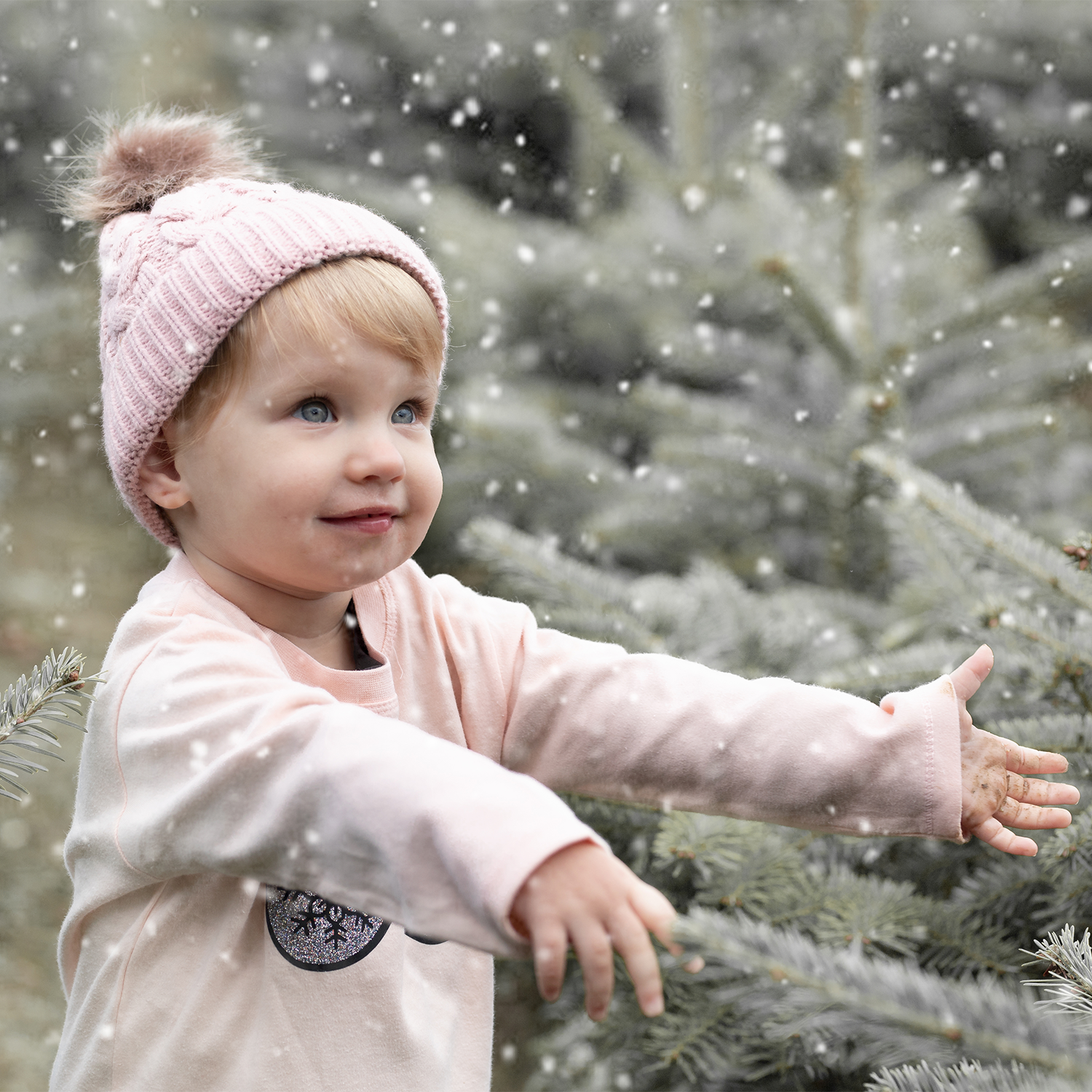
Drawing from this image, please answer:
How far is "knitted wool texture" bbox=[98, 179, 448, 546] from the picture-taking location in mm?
1006

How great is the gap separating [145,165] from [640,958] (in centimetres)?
99

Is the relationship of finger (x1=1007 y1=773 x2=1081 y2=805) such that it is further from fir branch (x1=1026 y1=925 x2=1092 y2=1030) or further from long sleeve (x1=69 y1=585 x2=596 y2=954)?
long sleeve (x1=69 y1=585 x2=596 y2=954)

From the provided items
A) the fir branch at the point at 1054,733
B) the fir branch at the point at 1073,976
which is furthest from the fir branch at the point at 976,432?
the fir branch at the point at 1073,976

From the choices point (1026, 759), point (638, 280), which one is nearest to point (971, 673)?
point (1026, 759)

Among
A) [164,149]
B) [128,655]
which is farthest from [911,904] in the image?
[164,149]

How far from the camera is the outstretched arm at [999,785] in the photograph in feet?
3.25

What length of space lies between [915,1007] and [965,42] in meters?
4.41

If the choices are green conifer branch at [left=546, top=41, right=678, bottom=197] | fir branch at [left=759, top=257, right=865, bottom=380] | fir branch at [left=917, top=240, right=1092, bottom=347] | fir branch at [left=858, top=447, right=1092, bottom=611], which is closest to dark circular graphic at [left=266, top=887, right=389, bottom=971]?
fir branch at [left=858, top=447, right=1092, bottom=611]

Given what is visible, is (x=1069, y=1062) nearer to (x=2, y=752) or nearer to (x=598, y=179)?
(x=2, y=752)

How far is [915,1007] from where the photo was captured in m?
0.76

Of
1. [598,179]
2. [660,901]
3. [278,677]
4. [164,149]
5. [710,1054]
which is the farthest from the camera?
[598,179]

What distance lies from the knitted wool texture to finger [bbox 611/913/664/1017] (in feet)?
2.09

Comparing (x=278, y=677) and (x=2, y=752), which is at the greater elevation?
(x=278, y=677)

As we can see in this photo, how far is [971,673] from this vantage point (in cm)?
101
